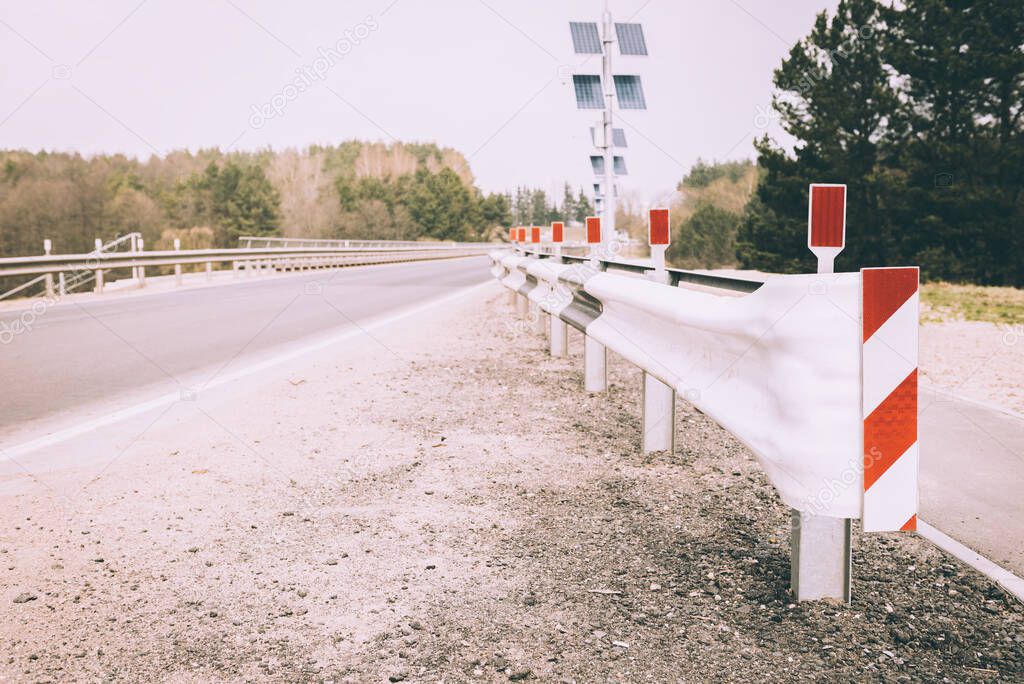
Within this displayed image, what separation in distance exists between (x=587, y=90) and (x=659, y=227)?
27211 mm

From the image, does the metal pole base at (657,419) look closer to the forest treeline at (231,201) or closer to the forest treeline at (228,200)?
the forest treeline at (231,201)

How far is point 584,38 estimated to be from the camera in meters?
29.8

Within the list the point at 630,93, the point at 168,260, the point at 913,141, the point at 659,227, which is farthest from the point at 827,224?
the point at 913,141

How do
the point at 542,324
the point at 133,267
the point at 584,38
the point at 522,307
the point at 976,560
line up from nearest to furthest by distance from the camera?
the point at 976,560 < the point at 542,324 < the point at 522,307 < the point at 133,267 < the point at 584,38

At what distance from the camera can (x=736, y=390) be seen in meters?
3.27

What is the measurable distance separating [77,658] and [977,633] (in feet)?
9.44

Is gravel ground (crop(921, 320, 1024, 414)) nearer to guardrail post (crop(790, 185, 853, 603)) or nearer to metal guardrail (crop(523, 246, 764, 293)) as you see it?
metal guardrail (crop(523, 246, 764, 293))

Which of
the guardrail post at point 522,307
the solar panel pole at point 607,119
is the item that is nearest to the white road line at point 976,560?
the guardrail post at point 522,307

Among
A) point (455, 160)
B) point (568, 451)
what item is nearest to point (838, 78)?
point (568, 451)

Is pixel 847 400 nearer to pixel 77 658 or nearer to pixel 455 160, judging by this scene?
pixel 77 658

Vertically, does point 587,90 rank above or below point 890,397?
above

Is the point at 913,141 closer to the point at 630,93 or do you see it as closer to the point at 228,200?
the point at 630,93

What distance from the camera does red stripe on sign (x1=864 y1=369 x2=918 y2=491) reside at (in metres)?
2.71

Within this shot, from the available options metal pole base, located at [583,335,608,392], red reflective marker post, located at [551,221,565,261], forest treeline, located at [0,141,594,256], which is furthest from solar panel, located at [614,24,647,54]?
forest treeline, located at [0,141,594,256]
